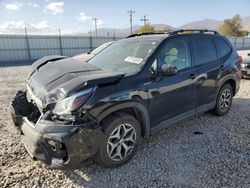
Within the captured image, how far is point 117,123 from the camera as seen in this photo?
281 cm

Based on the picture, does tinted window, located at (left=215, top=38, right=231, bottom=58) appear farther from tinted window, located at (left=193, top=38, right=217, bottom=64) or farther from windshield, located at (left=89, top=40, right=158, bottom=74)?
windshield, located at (left=89, top=40, right=158, bottom=74)

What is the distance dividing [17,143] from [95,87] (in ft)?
6.62

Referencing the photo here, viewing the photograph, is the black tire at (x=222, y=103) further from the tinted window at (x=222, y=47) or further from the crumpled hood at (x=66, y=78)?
the crumpled hood at (x=66, y=78)

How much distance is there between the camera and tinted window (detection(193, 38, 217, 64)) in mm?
4000

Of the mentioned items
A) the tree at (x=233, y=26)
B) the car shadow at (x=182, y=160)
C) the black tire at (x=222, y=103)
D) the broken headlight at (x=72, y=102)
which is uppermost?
the tree at (x=233, y=26)

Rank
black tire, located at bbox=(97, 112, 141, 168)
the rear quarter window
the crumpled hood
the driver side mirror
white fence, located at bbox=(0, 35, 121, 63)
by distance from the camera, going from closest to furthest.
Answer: the crumpled hood < black tire, located at bbox=(97, 112, 141, 168) < the driver side mirror < the rear quarter window < white fence, located at bbox=(0, 35, 121, 63)

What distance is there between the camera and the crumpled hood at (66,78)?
2615 mm

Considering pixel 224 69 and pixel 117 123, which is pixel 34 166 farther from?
pixel 224 69

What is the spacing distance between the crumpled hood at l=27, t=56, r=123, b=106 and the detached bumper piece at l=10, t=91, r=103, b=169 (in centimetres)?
36

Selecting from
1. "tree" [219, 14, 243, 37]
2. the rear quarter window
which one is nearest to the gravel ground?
the rear quarter window

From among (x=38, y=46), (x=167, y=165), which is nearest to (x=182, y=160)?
(x=167, y=165)

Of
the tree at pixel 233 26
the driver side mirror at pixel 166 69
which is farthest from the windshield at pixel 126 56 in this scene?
the tree at pixel 233 26

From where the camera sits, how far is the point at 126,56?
11.9 feet

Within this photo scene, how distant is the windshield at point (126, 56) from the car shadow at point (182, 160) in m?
1.31
